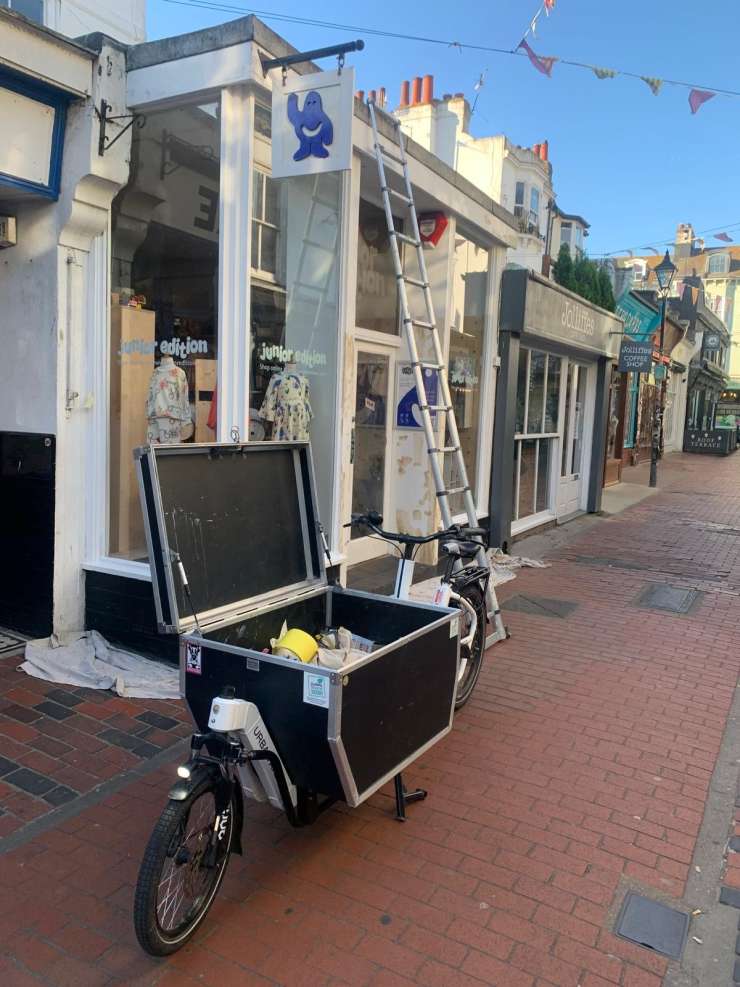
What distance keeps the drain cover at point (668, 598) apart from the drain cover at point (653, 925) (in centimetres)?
465

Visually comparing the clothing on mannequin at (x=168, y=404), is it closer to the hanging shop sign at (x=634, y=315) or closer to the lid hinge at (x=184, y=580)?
the lid hinge at (x=184, y=580)

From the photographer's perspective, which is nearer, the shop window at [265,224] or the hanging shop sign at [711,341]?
the shop window at [265,224]

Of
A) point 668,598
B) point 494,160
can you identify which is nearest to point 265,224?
point 668,598

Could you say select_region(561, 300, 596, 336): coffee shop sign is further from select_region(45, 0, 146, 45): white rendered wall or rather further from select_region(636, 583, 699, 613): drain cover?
select_region(45, 0, 146, 45): white rendered wall

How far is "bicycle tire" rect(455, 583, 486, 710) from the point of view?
4.61 meters

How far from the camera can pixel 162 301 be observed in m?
5.29

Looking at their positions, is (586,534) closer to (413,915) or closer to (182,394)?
(182,394)

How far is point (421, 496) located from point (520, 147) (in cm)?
3160

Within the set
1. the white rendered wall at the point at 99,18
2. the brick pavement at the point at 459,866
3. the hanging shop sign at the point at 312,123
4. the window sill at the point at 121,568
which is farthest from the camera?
the white rendered wall at the point at 99,18

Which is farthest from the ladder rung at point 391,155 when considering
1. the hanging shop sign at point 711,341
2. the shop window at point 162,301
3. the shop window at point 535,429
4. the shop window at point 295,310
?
the hanging shop sign at point 711,341

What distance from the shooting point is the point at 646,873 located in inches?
122

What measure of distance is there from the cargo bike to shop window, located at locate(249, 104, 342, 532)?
6.04 ft

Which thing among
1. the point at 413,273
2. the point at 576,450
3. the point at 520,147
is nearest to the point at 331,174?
the point at 413,273

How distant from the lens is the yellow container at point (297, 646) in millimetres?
3238
